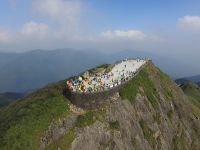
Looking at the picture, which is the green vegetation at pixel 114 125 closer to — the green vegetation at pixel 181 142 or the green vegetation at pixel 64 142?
the green vegetation at pixel 64 142

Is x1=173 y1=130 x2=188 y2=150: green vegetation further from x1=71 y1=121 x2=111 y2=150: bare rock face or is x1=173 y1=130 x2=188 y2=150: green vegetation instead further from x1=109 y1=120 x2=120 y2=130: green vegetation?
x1=71 y1=121 x2=111 y2=150: bare rock face

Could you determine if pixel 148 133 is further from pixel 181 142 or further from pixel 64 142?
pixel 64 142

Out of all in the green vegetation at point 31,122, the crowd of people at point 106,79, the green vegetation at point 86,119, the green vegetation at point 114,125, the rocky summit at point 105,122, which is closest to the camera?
the green vegetation at point 31,122

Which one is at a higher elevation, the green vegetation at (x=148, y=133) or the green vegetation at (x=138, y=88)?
the green vegetation at (x=138, y=88)

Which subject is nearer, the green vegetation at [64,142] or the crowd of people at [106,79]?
the green vegetation at [64,142]

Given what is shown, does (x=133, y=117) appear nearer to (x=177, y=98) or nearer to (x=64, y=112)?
(x=64, y=112)

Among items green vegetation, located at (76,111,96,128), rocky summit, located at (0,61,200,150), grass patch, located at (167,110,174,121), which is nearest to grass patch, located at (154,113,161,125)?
rocky summit, located at (0,61,200,150)

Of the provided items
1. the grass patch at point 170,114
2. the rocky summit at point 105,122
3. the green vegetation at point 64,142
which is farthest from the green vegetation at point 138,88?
the green vegetation at point 64,142

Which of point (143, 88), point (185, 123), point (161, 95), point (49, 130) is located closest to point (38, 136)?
point (49, 130)
